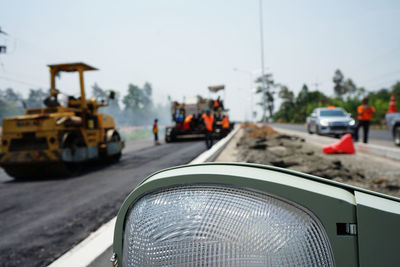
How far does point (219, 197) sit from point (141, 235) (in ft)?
1.03

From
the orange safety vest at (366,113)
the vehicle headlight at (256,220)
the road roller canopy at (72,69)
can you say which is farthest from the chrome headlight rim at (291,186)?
the orange safety vest at (366,113)

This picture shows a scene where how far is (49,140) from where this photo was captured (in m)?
7.77

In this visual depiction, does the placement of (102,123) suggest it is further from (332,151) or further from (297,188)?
(297,188)

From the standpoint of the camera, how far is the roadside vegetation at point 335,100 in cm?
A: 4936

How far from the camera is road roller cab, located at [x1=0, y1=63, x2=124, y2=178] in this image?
7.63 metres

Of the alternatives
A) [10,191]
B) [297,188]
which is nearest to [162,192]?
[297,188]

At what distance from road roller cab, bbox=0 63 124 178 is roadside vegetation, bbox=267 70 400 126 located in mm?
41118

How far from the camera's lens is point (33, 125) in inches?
310

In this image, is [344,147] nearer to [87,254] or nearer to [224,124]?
[224,124]

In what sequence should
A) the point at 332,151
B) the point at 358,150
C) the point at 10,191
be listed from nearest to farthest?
the point at 10,191
the point at 332,151
the point at 358,150

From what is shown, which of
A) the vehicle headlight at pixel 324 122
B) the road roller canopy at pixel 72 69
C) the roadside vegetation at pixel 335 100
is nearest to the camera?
the road roller canopy at pixel 72 69

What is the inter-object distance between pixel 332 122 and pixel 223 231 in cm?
1607

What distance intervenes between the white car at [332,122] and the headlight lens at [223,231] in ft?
51.2

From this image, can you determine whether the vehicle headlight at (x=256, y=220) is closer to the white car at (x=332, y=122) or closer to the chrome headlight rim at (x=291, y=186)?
the chrome headlight rim at (x=291, y=186)
